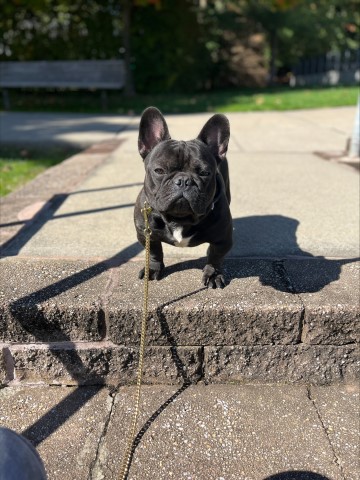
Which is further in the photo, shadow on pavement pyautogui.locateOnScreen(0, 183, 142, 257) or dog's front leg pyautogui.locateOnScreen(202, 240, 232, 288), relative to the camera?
shadow on pavement pyautogui.locateOnScreen(0, 183, 142, 257)

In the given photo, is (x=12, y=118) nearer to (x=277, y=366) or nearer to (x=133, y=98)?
(x=133, y=98)

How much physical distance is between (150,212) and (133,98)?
528 inches

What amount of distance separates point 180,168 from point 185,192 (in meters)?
0.19

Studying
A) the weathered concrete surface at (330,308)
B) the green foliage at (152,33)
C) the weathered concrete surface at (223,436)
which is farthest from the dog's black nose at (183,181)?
the green foliage at (152,33)

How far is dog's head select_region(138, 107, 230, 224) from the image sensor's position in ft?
6.31

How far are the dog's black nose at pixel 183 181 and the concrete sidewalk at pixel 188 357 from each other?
619 millimetres

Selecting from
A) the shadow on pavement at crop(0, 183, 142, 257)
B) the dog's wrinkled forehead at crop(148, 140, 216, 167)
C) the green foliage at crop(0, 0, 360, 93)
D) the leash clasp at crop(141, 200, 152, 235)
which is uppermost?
the green foliage at crop(0, 0, 360, 93)

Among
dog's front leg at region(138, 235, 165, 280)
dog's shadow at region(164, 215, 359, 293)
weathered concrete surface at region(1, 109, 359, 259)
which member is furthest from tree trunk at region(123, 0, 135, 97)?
dog's front leg at region(138, 235, 165, 280)

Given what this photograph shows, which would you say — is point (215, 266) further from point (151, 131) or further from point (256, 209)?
point (256, 209)

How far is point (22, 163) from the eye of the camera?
5902mm

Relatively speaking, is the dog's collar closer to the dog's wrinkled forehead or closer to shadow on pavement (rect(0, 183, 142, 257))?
the dog's wrinkled forehead

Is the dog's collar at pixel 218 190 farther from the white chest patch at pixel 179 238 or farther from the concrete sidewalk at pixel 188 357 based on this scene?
Answer: the concrete sidewalk at pixel 188 357

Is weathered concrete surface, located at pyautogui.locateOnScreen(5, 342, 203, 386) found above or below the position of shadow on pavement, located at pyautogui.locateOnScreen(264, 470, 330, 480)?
above

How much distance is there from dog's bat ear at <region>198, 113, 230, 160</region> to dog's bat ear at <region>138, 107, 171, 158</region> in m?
0.20
